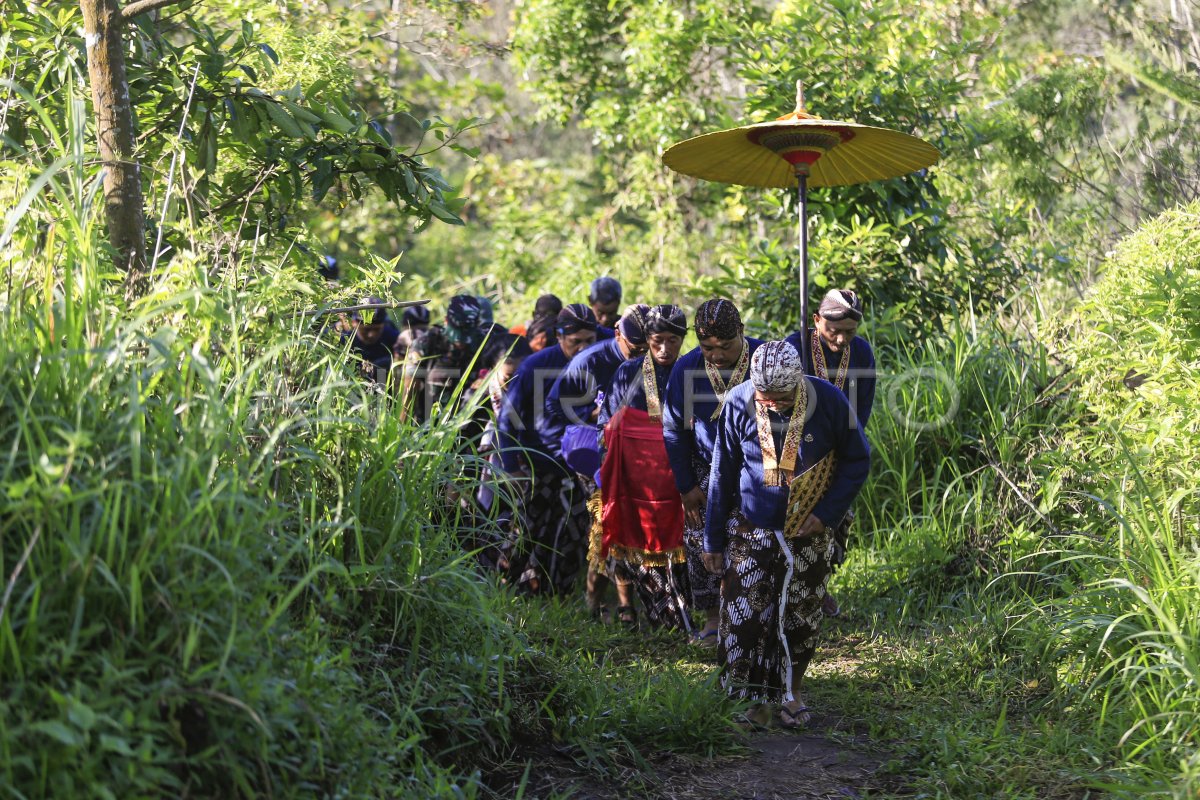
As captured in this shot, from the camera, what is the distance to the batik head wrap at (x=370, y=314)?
4848mm

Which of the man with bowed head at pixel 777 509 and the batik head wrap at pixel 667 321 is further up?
the batik head wrap at pixel 667 321

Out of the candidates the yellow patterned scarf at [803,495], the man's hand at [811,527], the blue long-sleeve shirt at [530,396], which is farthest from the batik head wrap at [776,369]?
the blue long-sleeve shirt at [530,396]

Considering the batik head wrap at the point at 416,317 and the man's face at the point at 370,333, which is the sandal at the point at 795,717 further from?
the batik head wrap at the point at 416,317

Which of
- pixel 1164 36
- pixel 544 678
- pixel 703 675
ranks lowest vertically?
pixel 703 675

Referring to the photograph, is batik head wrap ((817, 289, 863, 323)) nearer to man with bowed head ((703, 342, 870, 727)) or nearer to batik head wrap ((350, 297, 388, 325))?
man with bowed head ((703, 342, 870, 727))

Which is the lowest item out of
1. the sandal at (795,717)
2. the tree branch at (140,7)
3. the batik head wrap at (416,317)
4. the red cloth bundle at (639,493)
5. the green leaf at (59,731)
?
the sandal at (795,717)

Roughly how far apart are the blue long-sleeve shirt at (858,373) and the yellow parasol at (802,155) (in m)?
0.12

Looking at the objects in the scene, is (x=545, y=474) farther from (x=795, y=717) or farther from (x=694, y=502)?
(x=795, y=717)

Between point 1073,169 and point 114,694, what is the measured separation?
825 centimetres

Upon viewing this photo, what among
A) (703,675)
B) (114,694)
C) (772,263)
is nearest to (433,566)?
(114,694)

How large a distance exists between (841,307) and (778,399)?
1445 millimetres

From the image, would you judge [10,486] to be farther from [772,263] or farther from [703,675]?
[772,263]

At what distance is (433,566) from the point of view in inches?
174

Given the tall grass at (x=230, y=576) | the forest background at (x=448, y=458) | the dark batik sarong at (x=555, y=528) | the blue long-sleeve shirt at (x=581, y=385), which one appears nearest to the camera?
the tall grass at (x=230, y=576)
